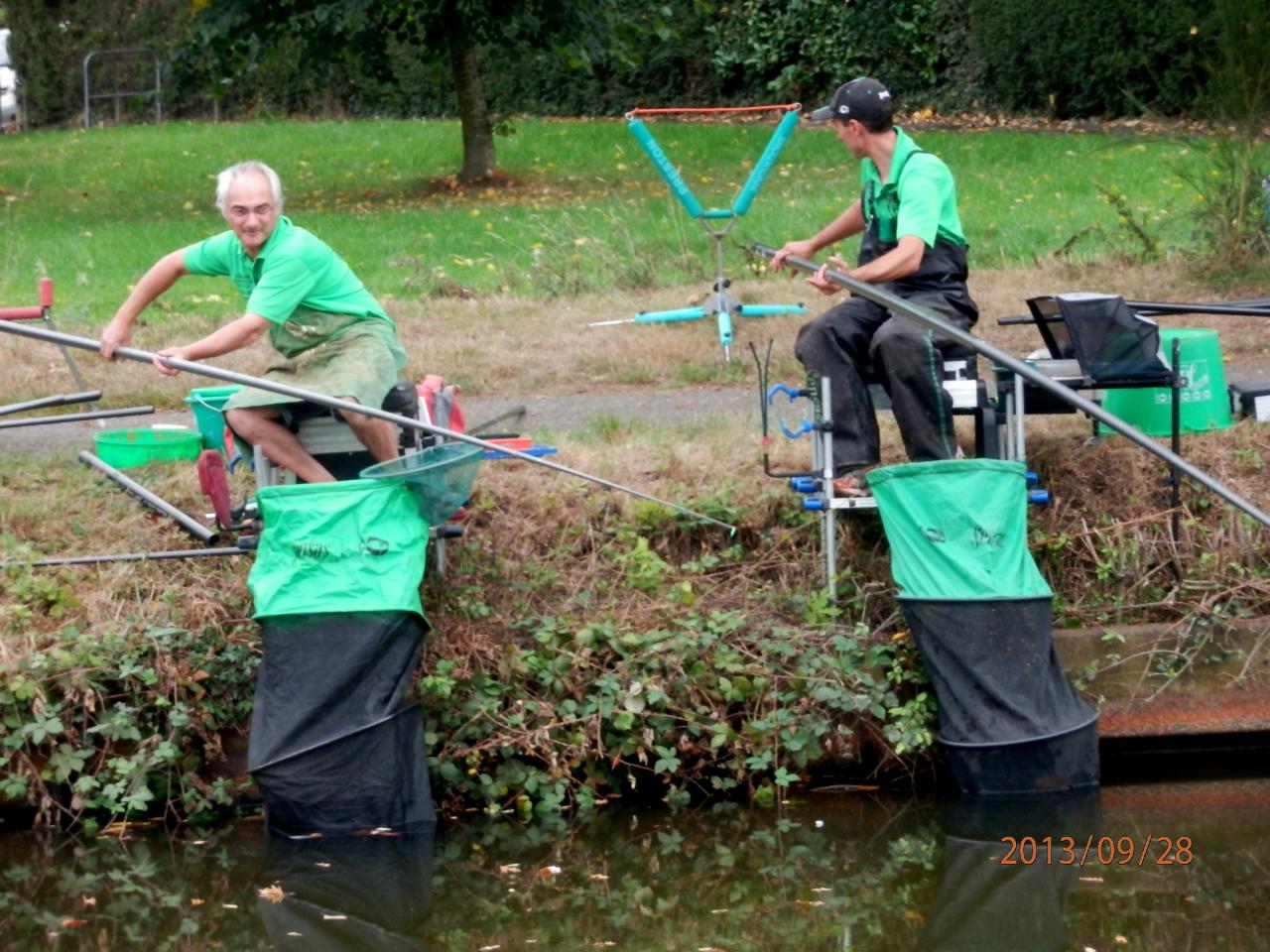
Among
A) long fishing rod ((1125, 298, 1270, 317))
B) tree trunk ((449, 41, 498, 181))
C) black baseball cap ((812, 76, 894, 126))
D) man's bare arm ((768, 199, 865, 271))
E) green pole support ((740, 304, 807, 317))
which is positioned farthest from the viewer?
tree trunk ((449, 41, 498, 181))

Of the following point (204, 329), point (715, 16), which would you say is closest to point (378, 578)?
point (204, 329)

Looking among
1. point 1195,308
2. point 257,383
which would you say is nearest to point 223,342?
point 257,383

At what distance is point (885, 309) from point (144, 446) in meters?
3.07

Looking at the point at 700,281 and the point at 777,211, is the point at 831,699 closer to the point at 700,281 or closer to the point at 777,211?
the point at 700,281

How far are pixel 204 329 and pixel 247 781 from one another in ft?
17.0

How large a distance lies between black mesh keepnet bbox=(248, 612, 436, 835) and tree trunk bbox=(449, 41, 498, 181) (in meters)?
14.1

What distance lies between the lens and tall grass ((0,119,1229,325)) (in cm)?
1289

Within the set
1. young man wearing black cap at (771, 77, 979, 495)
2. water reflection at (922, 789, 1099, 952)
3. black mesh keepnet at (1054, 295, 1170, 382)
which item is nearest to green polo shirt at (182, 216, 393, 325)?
young man wearing black cap at (771, 77, 979, 495)

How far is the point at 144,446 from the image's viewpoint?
298 inches

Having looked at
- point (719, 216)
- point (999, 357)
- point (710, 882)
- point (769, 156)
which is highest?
point (769, 156)

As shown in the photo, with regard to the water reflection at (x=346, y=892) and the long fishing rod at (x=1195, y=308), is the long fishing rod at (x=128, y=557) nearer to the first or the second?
the water reflection at (x=346, y=892)

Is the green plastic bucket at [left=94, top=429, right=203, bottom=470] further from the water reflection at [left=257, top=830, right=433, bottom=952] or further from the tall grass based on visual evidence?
the tall grass

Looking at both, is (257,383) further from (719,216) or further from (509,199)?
(509,199)

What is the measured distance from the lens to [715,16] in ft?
91.7
